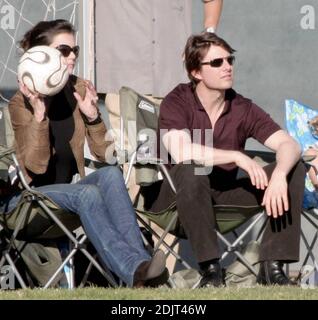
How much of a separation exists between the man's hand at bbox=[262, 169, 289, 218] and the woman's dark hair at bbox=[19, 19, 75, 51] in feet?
4.37

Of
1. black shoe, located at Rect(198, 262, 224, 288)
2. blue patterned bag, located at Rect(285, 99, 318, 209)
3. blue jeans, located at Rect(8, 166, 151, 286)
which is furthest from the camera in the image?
blue patterned bag, located at Rect(285, 99, 318, 209)

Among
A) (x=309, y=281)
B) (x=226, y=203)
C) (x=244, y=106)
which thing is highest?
(x=244, y=106)

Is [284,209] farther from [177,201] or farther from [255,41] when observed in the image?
[255,41]

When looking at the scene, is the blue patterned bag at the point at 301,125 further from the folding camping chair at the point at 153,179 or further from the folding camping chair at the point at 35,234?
the folding camping chair at the point at 35,234

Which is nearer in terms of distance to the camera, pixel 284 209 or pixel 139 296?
pixel 139 296

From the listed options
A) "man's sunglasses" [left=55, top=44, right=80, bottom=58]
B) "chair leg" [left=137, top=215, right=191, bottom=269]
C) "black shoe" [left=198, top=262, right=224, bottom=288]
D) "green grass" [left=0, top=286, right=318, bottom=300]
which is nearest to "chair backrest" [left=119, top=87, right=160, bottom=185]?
A: "chair leg" [left=137, top=215, right=191, bottom=269]

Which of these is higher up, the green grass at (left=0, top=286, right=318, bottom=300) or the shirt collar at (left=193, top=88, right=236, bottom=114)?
the shirt collar at (left=193, top=88, right=236, bottom=114)

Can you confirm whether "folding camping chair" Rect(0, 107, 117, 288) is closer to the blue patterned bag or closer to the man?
the man

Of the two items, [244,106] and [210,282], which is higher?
[244,106]

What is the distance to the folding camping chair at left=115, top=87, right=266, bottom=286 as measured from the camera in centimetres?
670

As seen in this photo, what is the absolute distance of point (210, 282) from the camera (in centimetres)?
650

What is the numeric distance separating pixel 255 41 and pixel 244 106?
1520 millimetres
